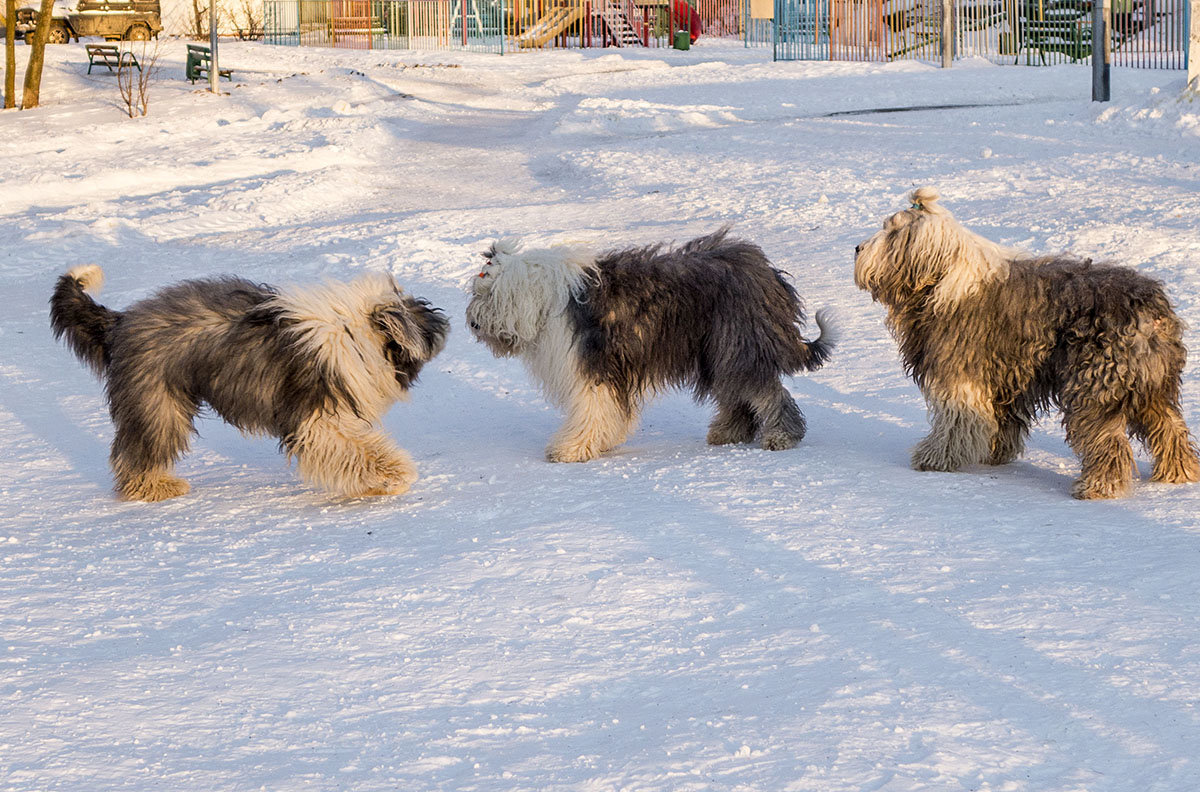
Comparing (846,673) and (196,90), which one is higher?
(196,90)

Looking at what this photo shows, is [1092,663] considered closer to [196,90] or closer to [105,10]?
[196,90]

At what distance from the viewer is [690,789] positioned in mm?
3529

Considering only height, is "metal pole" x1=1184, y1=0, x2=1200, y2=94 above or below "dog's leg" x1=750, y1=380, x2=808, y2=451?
above

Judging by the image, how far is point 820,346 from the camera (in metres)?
7.50

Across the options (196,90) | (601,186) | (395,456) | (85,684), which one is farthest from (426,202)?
(196,90)

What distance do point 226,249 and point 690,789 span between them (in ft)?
36.7

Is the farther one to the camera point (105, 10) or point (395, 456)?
point (105, 10)

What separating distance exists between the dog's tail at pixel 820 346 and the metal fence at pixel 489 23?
112 feet

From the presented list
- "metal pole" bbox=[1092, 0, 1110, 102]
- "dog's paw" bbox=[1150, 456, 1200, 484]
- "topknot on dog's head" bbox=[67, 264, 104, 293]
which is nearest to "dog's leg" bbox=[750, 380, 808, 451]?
"dog's paw" bbox=[1150, 456, 1200, 484]

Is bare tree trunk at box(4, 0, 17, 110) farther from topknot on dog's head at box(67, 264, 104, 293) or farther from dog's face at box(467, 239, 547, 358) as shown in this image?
dog's face at box(467, 239, 547, 358)

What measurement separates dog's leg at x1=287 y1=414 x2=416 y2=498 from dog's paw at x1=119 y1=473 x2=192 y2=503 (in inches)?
32.5

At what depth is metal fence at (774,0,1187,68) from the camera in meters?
27.7

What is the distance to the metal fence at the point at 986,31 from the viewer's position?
90.8 feet

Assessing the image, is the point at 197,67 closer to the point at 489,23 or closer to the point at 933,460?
the point at 489,23
